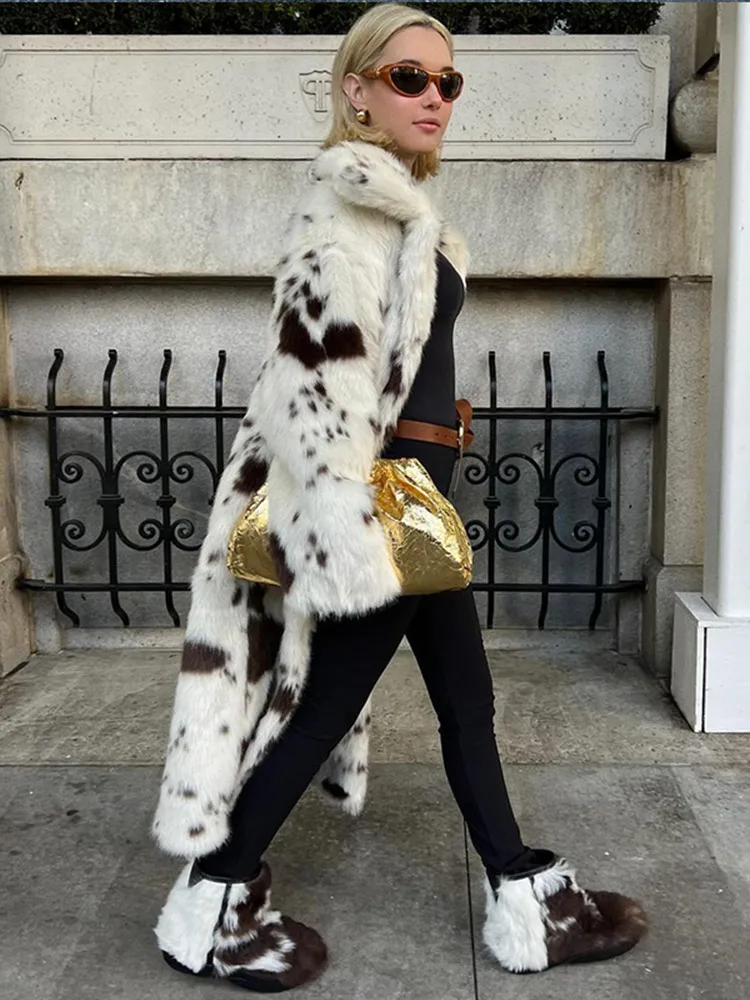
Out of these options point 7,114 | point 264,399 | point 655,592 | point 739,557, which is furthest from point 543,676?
point 7,114

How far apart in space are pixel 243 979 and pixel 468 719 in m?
0.75

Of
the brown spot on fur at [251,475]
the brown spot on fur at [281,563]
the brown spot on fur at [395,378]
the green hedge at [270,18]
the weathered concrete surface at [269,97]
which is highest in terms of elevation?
the green hedge at [270,18]

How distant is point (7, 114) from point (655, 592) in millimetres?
3180

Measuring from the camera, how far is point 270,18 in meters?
4.28

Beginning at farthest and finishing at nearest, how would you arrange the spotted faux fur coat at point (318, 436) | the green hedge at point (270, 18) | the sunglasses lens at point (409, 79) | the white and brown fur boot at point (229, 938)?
1. the green hedge at point (270, 18)
2. the white and brown fur boot at point (229, 938)
3. the sunglasses lens at point (409, 79)
4. the spotted faux fur coat at point (318, 436)

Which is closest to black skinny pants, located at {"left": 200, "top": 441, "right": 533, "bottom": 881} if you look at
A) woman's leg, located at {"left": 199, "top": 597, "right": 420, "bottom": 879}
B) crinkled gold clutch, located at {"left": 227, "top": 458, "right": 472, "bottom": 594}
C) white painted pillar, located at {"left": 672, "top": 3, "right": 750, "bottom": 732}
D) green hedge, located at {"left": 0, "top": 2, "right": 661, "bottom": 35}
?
woman's leg, located at {"left": 199, "top": 597, "right": 420, "bottom": 879}

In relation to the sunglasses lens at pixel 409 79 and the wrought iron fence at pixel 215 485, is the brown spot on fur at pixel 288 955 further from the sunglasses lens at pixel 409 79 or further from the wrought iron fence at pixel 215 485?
the wrought iron fence at pixel 215 485

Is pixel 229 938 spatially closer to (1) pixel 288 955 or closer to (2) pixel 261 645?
(1) pixel 288 955

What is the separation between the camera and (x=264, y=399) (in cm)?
224

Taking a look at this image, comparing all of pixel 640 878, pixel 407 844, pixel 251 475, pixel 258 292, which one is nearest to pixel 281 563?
pixel 251 475

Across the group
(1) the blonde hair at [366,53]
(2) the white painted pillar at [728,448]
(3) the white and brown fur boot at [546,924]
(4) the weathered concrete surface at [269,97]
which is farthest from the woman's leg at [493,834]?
(4) the weathered concrete surface at [269,97]

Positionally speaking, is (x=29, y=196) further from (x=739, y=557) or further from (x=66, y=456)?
(x=739, y=557)

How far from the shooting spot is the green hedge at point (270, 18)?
4246 mm

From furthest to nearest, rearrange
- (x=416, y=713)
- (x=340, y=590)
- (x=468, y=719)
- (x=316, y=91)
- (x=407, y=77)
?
(x=316, y=91) < (x=416, y=713) < (x=468, y=719) < (x=407, y=77) < (x=340, y=590)
